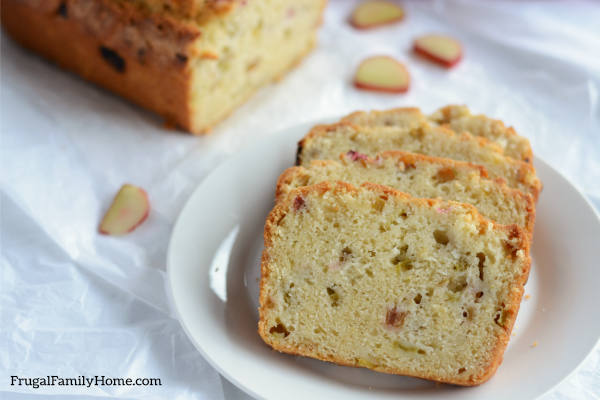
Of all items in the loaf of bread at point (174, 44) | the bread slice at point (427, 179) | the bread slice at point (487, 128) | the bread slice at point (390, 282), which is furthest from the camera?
the loaf of bread at point (174, 44)

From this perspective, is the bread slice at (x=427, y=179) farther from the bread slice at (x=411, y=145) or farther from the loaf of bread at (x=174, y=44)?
the loaf of bread at (x=174, y=44)

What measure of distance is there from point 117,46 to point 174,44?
36cm

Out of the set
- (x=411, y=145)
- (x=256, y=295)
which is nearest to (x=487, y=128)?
(x=411, y=145)

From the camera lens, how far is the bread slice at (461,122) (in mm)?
2510

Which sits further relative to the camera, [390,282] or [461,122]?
[461,122]

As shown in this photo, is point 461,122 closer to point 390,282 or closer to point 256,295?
point 390,282

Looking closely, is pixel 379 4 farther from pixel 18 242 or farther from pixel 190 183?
pixel 18 242

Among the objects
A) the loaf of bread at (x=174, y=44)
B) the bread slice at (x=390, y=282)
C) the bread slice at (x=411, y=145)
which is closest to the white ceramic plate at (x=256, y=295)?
the bread slice at (x=390, y=282)

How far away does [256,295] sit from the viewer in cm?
236

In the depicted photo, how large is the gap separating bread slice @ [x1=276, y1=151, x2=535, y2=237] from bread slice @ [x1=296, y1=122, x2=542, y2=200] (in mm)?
142

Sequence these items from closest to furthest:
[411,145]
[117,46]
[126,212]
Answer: [411,145] → [126,212] → [117,46]

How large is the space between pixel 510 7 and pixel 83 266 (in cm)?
298

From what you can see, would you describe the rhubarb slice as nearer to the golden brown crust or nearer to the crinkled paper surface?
the crinkled paper surface

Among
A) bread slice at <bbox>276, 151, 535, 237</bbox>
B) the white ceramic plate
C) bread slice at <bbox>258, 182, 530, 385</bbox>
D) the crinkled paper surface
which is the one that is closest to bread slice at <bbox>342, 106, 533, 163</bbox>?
the white ceramic plate
